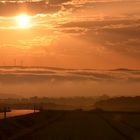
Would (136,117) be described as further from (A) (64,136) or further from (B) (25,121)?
(A) (64,136)

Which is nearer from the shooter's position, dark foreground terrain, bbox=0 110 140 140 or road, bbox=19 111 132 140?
road, bbox=19 111 132 140

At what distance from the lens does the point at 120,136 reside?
A: 59.9 metres

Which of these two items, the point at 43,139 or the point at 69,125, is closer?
the point at 43,139

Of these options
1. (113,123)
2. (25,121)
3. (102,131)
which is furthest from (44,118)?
(102,131)

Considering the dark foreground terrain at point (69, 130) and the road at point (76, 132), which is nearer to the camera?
the road at point (76, 132)

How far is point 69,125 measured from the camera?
69.1 m

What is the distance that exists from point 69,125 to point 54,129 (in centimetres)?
605

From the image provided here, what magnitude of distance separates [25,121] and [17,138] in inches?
718

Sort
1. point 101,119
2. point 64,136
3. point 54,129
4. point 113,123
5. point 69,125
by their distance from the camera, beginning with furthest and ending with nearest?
point 101,119 → point 113,123 → point 69,125 → point 54,129 → point 64,136

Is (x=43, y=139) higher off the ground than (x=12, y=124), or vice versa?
(x=12, y=124)

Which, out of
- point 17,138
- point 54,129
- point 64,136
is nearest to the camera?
point 17,138

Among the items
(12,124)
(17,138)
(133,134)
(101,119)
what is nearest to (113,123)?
(101,119)

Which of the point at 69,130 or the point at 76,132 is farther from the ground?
the point at 69,130

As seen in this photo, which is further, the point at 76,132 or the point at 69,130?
the point at 69,130
